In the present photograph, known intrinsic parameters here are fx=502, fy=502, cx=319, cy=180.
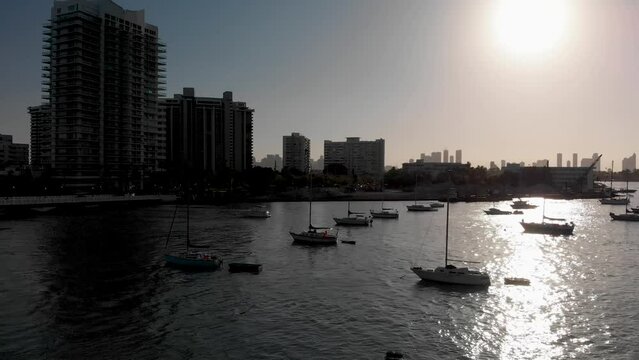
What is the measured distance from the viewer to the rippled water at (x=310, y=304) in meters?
37.0

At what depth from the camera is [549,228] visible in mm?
112688

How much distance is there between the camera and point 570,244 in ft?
308

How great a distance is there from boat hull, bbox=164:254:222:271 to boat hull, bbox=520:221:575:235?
79859 millimetres

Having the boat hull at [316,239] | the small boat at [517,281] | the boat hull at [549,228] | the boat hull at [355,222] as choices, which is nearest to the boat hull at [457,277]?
the small boat at [517,281]

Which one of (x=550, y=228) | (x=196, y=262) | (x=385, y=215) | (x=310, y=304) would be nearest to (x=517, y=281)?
(x=310, y=304)

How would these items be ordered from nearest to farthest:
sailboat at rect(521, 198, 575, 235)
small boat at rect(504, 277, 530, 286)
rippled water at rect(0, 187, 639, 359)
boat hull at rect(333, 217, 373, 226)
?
rippled water at rect(0, 187, 639, 359) → small boat at rect(504, 277, 530, 286) → sailboat at rect(521, 198, 575, 235) → boat hull at rect(333, 217, 373, 226)

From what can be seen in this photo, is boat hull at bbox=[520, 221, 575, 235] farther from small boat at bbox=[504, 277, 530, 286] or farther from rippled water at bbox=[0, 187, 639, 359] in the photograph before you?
small boat at bbox=[504, 277, 530, 286]

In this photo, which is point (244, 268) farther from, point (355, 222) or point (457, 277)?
point (355, 222)

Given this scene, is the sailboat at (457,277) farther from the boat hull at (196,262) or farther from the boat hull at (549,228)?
the boat hull at (549,228)

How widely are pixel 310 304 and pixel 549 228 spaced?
3291 inches

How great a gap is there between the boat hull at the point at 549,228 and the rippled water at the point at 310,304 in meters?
21.6

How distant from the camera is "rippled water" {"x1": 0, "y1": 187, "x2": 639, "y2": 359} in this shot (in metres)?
37.0

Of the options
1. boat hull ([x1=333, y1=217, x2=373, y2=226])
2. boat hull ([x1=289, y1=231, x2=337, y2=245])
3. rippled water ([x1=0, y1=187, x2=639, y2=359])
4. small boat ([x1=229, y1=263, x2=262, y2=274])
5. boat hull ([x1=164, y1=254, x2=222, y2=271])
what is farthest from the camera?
boat hull ([x1=333, y1=217, x2=373, y2=226])

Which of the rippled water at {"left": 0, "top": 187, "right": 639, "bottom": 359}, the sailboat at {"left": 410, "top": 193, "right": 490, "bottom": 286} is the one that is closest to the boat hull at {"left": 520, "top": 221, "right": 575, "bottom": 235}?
the rippled water at {"left": 0, "top": 187, "right": 639, "bottom": 359}
